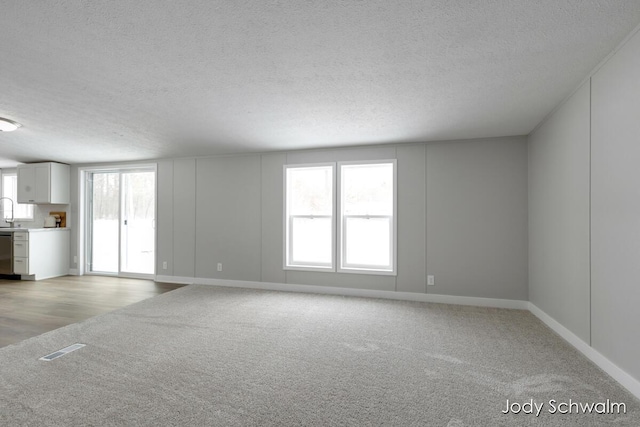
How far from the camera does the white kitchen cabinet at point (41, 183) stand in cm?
621

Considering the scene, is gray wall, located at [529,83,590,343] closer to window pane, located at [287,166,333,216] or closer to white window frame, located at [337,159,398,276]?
white window frame, located at [337,159,398,276]

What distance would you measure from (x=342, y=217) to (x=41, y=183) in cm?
597

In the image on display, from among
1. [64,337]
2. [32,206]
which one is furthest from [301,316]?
[32,206]

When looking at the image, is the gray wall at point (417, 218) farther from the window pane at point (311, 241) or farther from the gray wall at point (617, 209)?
the gray wall at point (617, 209)

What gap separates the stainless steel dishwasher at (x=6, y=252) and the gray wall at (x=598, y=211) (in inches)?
338

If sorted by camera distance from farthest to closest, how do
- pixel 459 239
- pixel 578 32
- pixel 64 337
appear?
pixel 459 239 < pixel 64 337 < pixel 578 32

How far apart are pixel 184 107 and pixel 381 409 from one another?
3152 mm

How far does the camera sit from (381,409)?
1979 millimetres

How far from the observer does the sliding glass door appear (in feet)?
20.2

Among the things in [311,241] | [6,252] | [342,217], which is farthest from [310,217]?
[6,252]

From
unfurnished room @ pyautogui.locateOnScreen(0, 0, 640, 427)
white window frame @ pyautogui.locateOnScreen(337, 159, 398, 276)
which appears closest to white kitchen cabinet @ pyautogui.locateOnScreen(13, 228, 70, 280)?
unfurnished room @ pyautogui.locateOnScreen(0, 0, 640, 427)

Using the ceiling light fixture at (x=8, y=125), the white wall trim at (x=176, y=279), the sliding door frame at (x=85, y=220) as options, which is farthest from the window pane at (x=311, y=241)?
the ceiling light fixture at (x=8, y=125)

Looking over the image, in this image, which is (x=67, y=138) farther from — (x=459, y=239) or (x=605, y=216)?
(x=605, y=216)

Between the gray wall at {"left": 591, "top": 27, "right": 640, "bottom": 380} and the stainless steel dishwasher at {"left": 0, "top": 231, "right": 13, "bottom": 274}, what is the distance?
8.60m
